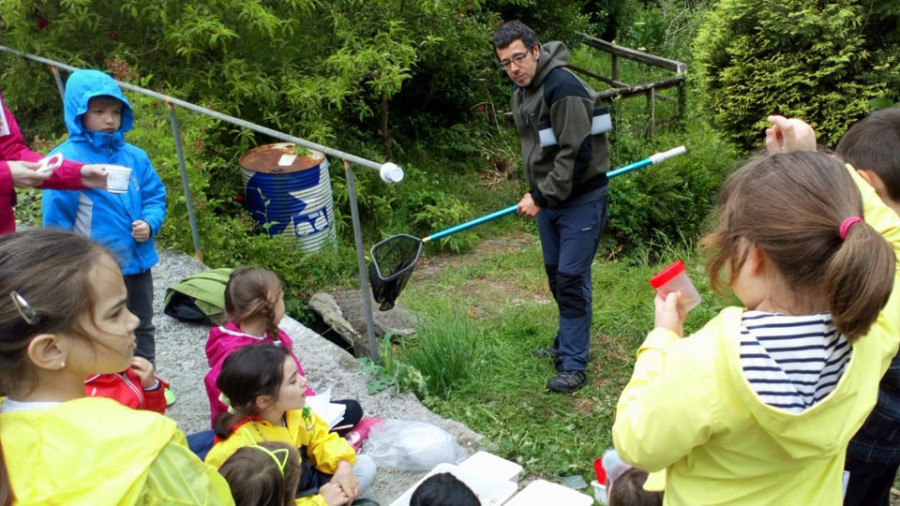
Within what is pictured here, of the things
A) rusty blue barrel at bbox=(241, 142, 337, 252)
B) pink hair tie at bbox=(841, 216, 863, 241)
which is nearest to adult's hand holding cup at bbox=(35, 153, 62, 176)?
pink hair tie at bbox=(841, 216, 863, 241)

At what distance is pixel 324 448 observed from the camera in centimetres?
281

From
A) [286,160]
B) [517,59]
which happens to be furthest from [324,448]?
[286,160]

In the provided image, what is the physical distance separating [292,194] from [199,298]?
2.48 metres

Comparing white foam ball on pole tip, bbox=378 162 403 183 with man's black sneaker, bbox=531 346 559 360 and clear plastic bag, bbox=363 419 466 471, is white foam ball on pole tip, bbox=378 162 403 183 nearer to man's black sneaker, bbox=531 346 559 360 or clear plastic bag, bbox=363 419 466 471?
clear plastic bag, bbox=363 419 466 471

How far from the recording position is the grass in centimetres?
355

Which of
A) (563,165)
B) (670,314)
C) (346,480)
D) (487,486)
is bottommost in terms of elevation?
(487,486)

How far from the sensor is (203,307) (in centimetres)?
412

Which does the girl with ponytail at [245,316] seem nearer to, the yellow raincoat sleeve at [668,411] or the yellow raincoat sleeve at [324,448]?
the yellow raincoat sleeve at [324,448]

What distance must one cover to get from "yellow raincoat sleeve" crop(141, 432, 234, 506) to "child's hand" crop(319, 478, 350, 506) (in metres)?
1.18

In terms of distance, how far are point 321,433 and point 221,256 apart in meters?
2.82

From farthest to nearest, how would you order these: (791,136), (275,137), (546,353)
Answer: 1. (546,353)
2. (275,137)
3. (791,136)

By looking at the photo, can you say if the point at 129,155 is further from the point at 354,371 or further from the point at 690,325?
the point at 690,325

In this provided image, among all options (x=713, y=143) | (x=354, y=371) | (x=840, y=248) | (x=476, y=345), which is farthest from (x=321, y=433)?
(x=713, y=143)

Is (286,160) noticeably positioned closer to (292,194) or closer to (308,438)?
(292,194)
